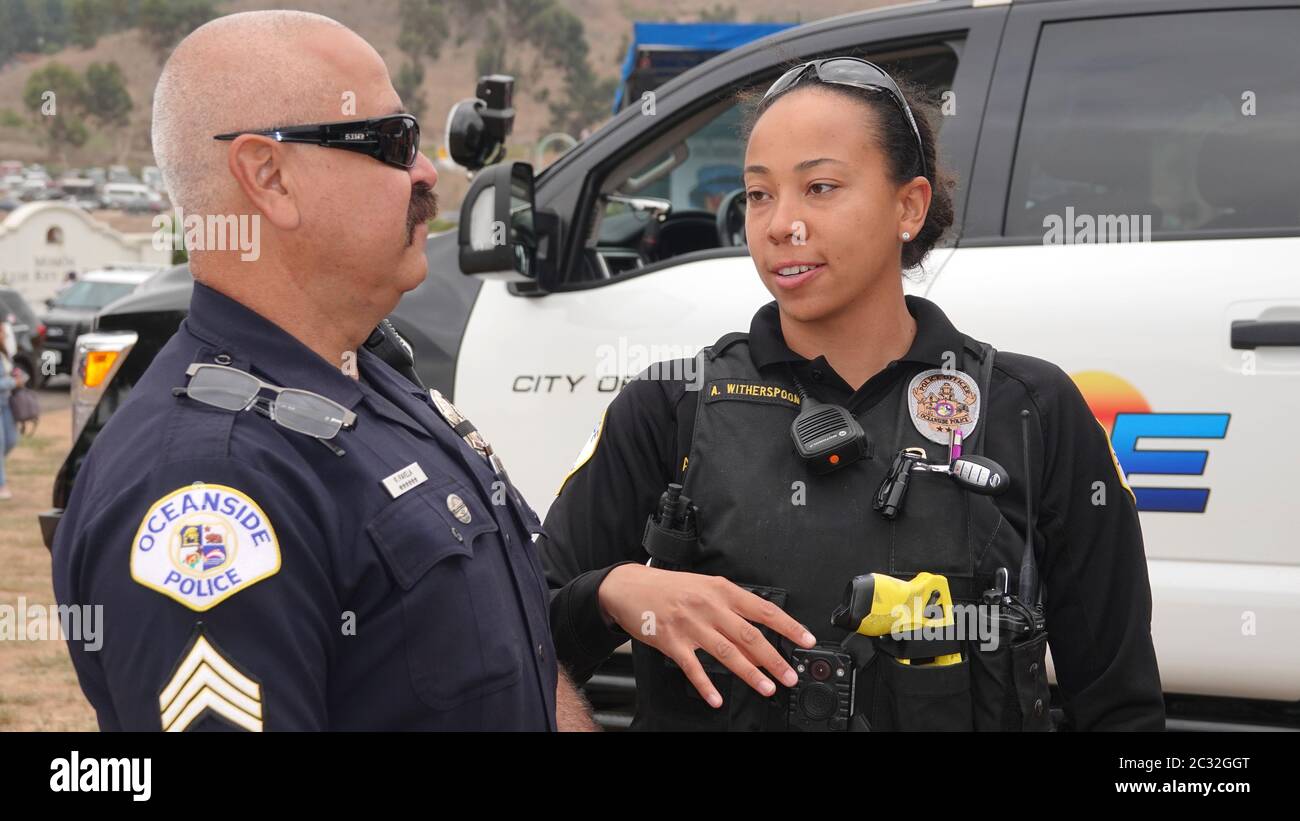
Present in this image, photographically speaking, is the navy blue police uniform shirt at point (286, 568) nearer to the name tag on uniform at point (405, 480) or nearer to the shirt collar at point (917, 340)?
the name tag on uniform at point (405, 480)

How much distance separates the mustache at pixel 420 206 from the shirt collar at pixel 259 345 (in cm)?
23

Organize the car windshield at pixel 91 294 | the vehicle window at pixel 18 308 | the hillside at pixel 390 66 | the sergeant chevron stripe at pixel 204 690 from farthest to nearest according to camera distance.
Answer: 1. the hillside at pixel 390 66
2. the car windshield at pixel 91 294
3. the vehicle window at pixel 18 308
4. the sergeant chevron stripe at pixel 204 690

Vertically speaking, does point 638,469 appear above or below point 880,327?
below

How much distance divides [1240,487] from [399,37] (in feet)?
308

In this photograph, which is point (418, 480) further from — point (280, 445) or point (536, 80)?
point (536, 80)

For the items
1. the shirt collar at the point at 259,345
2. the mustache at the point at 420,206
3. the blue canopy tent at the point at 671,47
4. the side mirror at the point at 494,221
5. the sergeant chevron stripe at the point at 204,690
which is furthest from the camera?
the blue canopy tent at the point at 671,47

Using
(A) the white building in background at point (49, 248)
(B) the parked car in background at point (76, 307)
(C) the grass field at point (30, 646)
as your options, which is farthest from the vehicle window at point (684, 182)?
(A) the white building in background at point (49, 248)

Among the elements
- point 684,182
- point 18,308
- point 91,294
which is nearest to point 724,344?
point 684,182

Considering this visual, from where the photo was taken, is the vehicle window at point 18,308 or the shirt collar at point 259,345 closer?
the shirt collar at point 259,345

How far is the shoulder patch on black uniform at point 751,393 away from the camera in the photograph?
6.18 feet

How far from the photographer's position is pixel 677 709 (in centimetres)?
180

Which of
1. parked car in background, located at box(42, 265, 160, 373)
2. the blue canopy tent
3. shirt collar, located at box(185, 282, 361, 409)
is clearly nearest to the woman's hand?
shirt collar, located at box(185, 282, 361, 409)

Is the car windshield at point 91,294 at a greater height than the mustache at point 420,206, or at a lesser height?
greater
